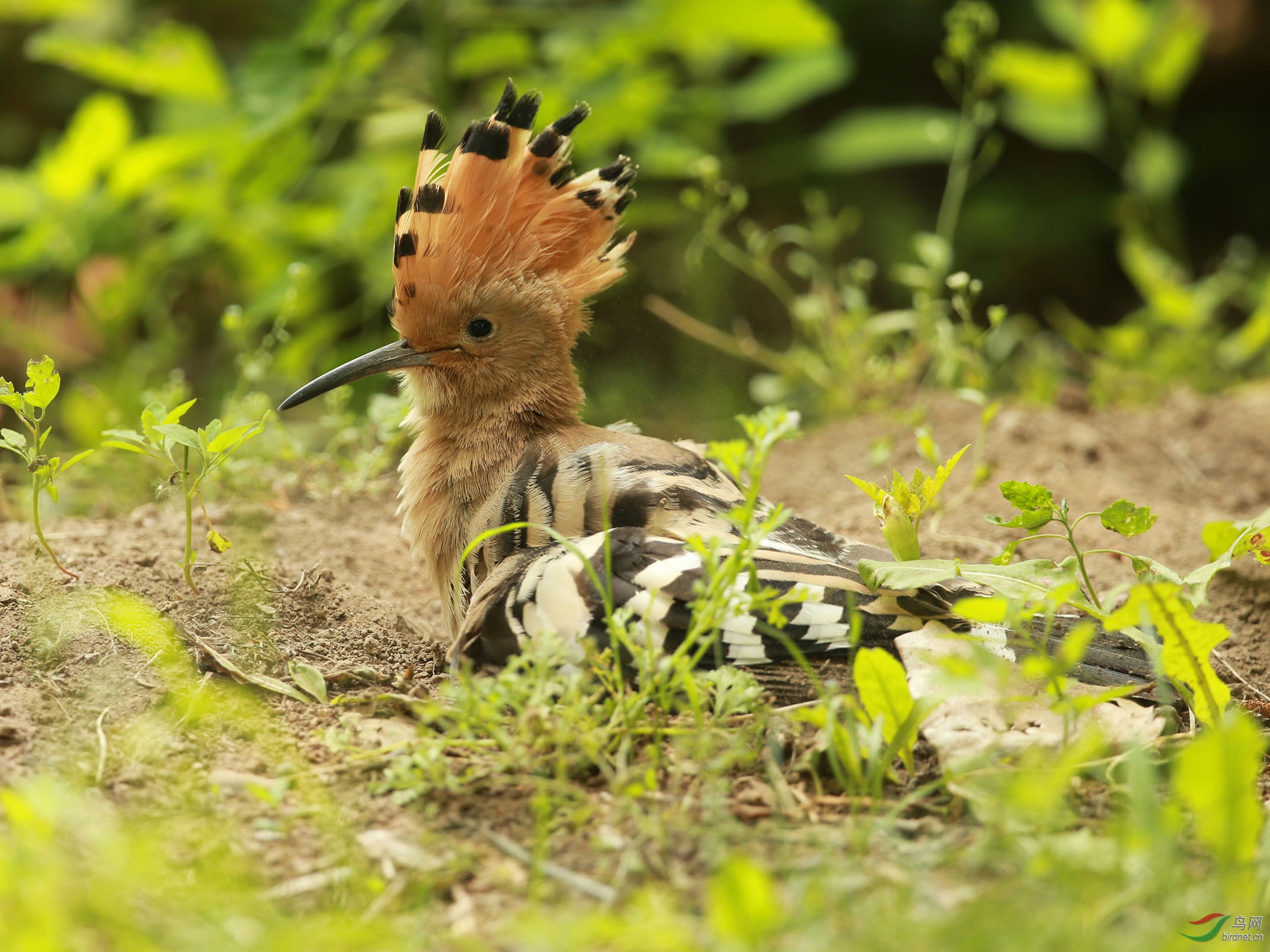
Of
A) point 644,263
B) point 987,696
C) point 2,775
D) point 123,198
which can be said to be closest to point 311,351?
point 123,198

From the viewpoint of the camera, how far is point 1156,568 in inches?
85.2

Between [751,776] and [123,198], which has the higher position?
[123,198]

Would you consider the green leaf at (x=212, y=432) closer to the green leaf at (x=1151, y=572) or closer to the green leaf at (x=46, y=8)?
the green leaf at (x=1151, y=572)

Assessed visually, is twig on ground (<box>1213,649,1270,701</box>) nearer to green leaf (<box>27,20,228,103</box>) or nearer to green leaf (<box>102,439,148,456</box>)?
green leaf (<box>102,439,148,456</box>)

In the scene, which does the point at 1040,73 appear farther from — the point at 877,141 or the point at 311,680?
the point at 311,680

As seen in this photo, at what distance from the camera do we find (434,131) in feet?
9.11

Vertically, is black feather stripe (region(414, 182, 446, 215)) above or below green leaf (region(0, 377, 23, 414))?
above

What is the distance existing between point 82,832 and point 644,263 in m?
4.13

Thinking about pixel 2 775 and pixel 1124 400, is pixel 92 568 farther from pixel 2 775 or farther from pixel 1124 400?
pixel 1124 400

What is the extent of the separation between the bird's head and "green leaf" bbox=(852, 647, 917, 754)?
49.3 inches

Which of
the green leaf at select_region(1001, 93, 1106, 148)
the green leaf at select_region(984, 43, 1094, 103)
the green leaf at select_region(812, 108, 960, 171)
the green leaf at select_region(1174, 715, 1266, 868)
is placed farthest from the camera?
the green leaf at select_region(1001, 93, 1106, 148)

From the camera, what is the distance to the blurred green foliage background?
4.08m

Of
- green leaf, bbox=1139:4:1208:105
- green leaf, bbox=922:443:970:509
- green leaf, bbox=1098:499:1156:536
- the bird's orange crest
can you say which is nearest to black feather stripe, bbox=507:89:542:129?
the bird's orange crest

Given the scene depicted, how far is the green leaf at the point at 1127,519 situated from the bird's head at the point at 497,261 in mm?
1297
